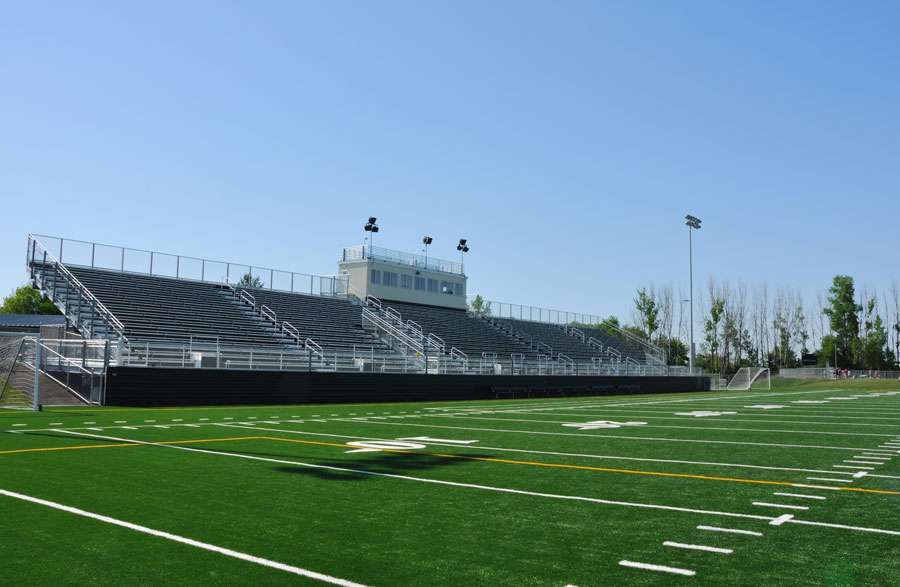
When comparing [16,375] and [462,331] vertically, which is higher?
[462,331]

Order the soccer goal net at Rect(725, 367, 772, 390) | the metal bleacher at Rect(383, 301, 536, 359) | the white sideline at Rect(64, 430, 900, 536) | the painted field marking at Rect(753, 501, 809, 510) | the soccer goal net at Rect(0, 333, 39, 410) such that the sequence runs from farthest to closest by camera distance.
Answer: the soccer goal net at Rect(725, 367, 772, 390)
the metal bleacher at Rect(383, 301, 536, 359)
the soccer goal net at Rect(0, 333, 39, 410)
the painted field marking at Rect(753, 501, 809, 510)
the white sideline at Rect(64, 430, 900, 536)

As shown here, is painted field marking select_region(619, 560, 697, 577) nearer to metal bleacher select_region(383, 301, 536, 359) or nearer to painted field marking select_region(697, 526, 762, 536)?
painted field marking select_region(697, 526, 762, 536)

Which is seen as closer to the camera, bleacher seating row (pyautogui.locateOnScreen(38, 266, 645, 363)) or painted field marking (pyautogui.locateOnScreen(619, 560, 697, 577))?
painted field marking (pyautogui.locateOnScreen(619, 560, 697, 577))

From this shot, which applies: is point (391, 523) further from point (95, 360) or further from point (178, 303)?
point (178, 303)

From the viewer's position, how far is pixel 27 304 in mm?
79000

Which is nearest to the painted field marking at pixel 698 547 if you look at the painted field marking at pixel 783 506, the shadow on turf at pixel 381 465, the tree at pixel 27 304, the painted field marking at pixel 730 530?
the painted field marking at pixel 730 530

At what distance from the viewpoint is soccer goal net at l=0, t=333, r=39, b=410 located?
1728 cm

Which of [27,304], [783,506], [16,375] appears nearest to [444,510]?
[783,506]

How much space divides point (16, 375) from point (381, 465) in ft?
47.0

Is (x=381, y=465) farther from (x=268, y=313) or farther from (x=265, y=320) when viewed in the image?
(x=268, y=313)

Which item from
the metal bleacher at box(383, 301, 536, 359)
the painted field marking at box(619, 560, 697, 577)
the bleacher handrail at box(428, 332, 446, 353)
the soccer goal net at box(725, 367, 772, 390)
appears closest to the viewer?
the painted field marking at box(619, 560, 697, 577)

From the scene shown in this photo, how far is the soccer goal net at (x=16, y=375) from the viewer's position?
1728 cm

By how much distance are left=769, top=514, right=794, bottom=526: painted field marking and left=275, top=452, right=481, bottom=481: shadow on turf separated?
3.87 m

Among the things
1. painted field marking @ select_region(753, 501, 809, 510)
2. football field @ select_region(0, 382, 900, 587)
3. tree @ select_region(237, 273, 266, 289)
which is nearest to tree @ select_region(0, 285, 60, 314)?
tree @ select_region(237, 273, 266, 289)
